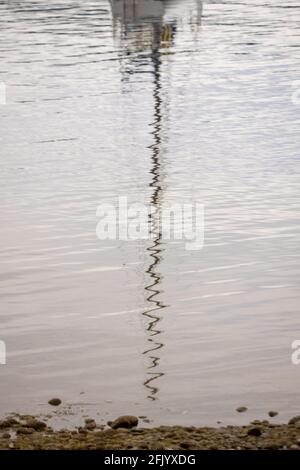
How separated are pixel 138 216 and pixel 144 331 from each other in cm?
903

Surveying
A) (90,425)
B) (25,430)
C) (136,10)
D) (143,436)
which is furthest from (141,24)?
(143,436)

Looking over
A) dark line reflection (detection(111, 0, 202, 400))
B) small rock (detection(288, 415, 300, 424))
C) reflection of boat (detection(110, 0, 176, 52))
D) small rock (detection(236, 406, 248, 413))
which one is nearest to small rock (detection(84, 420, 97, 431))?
dark line reflection (detection(111, 0, 202, 400))

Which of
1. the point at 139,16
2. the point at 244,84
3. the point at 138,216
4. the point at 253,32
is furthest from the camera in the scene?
the point at 139,16

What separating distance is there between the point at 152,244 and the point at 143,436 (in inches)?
473

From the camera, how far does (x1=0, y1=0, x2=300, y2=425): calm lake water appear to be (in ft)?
62.4

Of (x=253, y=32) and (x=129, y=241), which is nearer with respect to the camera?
(x=129, y=241)

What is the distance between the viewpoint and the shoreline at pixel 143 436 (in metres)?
15.0

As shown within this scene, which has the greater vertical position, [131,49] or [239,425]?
[131,49]

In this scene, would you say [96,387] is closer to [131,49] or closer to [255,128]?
[255,128]

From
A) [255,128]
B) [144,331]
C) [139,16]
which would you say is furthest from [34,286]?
[139,16]

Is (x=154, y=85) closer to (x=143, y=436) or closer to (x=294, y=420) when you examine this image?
(x=294, y=420)

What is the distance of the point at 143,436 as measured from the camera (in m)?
15.7

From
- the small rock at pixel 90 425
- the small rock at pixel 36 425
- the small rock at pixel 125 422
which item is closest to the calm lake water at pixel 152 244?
the small rock at pixel 90 425

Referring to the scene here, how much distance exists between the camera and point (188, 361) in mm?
19922
